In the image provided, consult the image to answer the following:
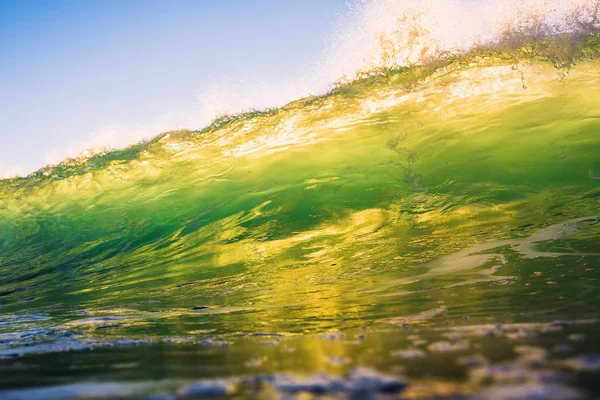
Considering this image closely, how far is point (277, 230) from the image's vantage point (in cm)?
772

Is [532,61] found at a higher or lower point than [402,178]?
higher

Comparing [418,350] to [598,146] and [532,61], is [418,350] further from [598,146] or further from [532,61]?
[532,61]

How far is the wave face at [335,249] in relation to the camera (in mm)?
1599

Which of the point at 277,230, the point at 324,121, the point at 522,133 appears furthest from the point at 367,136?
the point at 277,230

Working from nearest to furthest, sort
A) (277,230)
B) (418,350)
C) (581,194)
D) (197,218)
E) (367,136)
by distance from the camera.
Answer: (418,350)
(581,194)
(277,230)
(197,218)
(367,136)

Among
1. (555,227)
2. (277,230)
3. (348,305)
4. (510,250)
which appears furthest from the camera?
(277,230)

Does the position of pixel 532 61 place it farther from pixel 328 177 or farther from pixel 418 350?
pixel 418 350

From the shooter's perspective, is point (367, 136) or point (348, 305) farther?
point (367, 136)

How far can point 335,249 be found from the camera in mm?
6184

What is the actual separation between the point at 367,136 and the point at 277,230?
3911 millimetres

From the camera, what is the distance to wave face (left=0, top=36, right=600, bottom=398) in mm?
1599

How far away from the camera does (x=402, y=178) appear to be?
8.59 m

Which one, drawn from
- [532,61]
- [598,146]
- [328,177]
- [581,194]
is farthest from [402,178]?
[532,61]

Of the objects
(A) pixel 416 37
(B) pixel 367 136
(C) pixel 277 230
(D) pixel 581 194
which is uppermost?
(A) pixel 416 37
